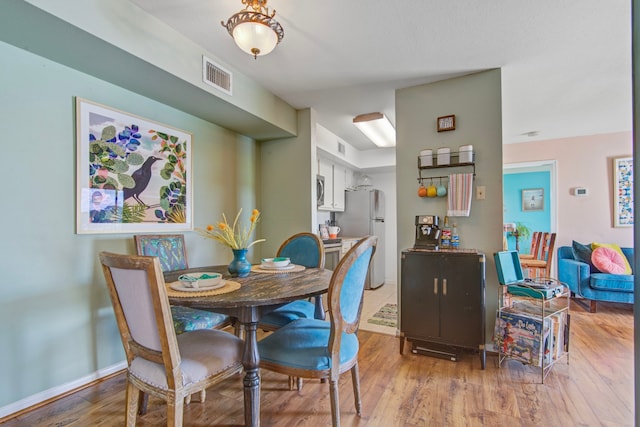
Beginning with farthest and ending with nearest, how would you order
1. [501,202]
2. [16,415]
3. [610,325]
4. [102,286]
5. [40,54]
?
1. [610,325]
2. [501,202]
3. [102,286]
4. [40,54]
5. [16,415]

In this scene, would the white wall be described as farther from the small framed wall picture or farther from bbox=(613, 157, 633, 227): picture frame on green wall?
the small framed wall picture

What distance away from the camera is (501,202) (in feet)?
8.47

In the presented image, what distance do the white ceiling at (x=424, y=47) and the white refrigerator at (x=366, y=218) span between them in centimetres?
192

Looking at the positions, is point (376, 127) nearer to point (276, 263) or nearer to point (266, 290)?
point (276, 263)

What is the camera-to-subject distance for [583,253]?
156 inches

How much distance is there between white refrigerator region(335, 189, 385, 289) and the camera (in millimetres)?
5074

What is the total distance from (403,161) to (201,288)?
88.5 inches

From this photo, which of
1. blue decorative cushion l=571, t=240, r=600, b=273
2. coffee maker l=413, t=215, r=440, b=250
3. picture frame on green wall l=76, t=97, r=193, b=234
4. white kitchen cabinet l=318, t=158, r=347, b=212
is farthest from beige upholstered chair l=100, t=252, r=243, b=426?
blue decorative cushion l=571, t=240, r=600, b=273

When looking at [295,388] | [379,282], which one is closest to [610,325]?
[379,282]

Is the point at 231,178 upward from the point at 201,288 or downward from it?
upward

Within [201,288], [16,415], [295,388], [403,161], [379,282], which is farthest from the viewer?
[379,282]

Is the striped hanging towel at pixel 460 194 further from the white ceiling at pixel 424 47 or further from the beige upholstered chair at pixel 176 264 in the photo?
the beige upholstered chair at pixel 176 264

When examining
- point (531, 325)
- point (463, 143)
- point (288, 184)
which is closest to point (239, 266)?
point (288, 184)

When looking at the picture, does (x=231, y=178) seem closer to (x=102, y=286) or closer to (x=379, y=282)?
(x=102, y=286)
